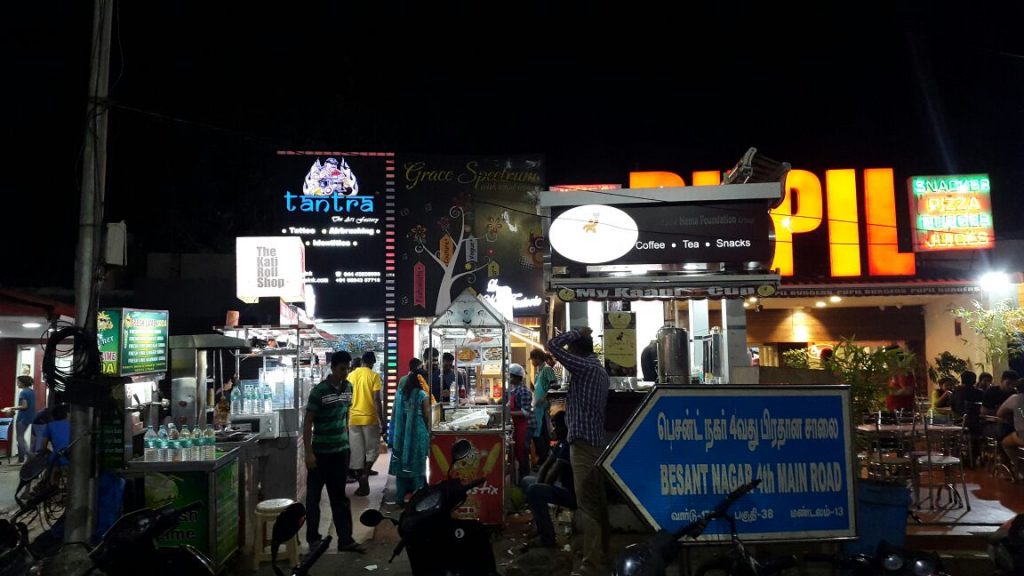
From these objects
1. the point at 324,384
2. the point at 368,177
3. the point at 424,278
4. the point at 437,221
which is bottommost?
the point at 324,384

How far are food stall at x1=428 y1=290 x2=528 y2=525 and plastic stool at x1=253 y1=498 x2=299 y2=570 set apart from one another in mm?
1568

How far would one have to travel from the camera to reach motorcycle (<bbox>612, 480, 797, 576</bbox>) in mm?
3262

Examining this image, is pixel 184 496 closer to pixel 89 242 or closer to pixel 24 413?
pixel 89 242

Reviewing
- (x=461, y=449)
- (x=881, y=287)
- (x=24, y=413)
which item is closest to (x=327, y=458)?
(x=461, y=449)

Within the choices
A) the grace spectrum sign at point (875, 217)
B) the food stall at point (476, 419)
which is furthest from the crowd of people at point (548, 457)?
the grace spectrum sign at point (875, 217)

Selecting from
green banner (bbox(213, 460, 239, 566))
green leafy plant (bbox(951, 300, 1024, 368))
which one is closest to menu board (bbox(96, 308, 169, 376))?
green banner (bbox(213, 460, 239, 566))

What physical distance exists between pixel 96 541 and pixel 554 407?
5110 mm

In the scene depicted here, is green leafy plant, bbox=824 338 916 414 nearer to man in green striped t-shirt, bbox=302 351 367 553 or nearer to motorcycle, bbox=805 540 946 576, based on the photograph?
motorcycle, bbox=805 540 946 576

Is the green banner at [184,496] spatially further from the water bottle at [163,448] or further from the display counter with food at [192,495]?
the water bottle at [163,448]

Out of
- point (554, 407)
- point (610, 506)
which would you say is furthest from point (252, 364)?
point (610, 506)

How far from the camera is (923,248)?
15117 millimetres

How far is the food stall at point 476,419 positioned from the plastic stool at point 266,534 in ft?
5.14

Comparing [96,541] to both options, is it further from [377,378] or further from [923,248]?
[923,248]

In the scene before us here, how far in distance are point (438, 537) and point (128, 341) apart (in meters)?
4.85
